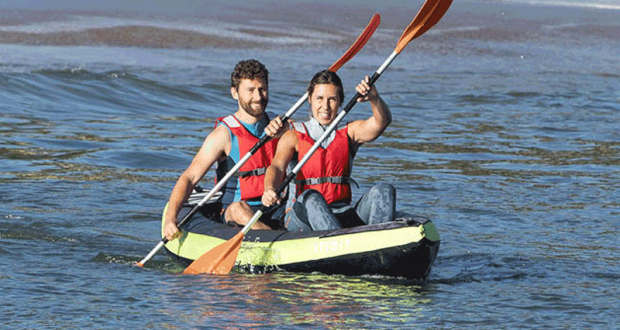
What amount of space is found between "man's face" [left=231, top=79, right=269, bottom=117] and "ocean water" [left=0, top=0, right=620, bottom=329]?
1163mm

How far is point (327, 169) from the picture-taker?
7.44 meters

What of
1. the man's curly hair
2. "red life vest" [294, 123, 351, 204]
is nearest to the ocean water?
"red life vest" [294, 123, 351, 204]

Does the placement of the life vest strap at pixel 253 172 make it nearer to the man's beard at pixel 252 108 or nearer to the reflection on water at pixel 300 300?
the man's beard at pixel 252 108

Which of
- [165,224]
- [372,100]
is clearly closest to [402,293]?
[372,100]

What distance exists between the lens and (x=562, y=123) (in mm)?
15664

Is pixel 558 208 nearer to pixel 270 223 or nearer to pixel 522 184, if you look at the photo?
pixel 522 184

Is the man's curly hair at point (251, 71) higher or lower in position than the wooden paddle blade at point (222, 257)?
higher

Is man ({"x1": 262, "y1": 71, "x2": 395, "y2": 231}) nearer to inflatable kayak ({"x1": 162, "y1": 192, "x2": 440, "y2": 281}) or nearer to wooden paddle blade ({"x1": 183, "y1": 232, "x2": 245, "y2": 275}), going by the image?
inflatable kayak ({"x1": 162, "y1": 192, "x2": 440, "y2": 281})

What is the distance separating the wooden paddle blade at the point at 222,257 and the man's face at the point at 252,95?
92 centimetres

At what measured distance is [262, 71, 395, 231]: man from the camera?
7.14 meters

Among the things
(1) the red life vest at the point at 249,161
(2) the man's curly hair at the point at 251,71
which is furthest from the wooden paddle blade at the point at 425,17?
(1) the red life vest at the point at 249,161

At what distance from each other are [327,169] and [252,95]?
716 millimetres

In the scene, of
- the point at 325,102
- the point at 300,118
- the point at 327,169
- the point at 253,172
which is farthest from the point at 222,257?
the point at 300,118

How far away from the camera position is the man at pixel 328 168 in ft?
23.4
